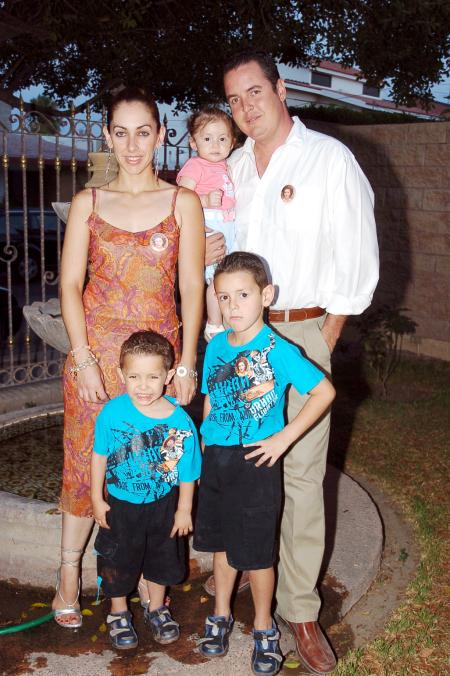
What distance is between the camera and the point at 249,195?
315cm

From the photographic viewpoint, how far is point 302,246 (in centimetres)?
300


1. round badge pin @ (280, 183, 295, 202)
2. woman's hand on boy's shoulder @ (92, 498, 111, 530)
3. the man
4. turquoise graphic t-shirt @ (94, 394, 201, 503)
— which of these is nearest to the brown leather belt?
the man

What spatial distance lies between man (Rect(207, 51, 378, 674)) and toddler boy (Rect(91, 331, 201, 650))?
0.47 meters

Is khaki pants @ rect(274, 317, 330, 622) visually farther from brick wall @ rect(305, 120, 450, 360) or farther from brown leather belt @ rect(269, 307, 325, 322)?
brick wall @ rect(305, 120, 450, 360)

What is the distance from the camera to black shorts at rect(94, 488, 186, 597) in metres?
2.98

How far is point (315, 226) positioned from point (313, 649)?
176 cm

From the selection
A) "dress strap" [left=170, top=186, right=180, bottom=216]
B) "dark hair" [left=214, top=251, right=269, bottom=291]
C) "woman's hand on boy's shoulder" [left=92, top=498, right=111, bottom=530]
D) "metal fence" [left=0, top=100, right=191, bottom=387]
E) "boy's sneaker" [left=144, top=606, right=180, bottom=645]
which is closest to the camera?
"dark hair" [left=214, top=251, right=269, bottom=291]

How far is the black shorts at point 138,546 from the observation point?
2979 mm

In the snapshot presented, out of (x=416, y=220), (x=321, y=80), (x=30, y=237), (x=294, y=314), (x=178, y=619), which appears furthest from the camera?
(x=321, y=80)

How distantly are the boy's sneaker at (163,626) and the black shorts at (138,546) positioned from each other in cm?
23

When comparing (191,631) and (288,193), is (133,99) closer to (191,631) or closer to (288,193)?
(288,193)

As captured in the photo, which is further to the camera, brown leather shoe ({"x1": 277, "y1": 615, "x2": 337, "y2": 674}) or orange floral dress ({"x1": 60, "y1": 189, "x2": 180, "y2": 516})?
brown leather shoe ({"x1": 277, "y1": 615, "x2": 337, "y2": 674})

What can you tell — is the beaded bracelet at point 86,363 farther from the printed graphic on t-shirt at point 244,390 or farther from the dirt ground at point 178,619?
the dirt ground at point 178,619

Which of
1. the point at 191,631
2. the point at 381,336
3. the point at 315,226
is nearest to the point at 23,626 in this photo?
the point at 191,631
